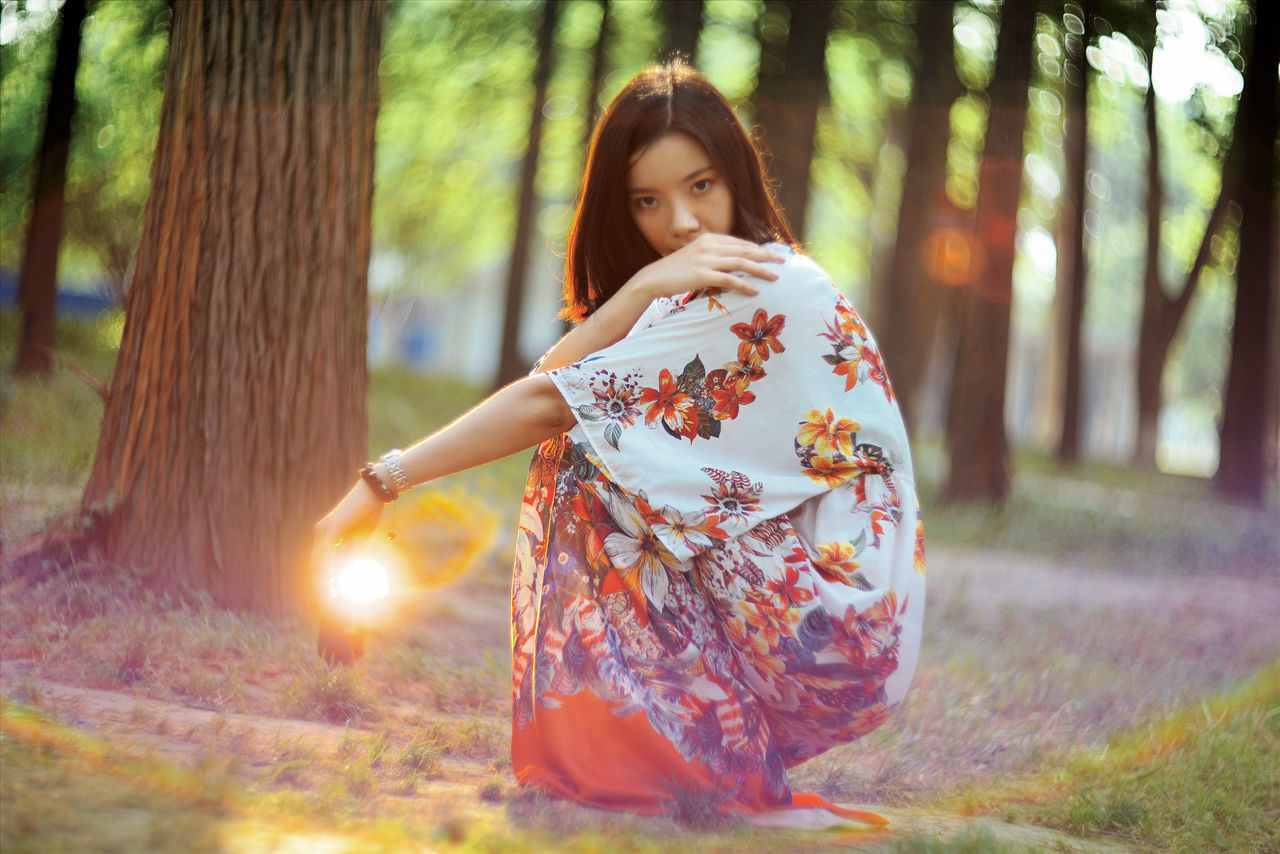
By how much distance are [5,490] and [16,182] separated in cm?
307

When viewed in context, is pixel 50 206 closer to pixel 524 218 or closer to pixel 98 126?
pixel 98 126

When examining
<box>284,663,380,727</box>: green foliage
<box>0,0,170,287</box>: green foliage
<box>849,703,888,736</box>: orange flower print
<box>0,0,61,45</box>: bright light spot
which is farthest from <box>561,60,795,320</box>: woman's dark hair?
<box>0,0,61,45</box>: bright light spot

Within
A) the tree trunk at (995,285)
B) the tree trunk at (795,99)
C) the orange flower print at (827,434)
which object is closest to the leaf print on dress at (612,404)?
the orange flower print at (827,434)

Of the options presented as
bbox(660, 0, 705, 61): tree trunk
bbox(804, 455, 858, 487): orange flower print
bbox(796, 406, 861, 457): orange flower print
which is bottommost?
bbox(804, 455, 858, 487): orange flower print

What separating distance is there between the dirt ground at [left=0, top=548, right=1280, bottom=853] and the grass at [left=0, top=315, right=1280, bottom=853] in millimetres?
16

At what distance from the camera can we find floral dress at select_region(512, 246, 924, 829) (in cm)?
232

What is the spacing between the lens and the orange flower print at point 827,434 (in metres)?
2.35

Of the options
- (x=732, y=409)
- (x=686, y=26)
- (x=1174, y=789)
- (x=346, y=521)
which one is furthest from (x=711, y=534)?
(x=686, y=26)

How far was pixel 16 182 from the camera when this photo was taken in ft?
22.0

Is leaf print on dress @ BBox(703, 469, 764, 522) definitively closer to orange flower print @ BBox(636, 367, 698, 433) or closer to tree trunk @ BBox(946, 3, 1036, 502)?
orange flower print @ BBox(636, 367, 698, 433)

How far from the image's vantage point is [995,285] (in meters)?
9.65

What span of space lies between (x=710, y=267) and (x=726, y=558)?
0.61 m

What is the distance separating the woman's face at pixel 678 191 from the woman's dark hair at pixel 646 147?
2 centimetres

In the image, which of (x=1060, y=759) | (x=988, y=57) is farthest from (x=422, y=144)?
(x=1060, y=759)
